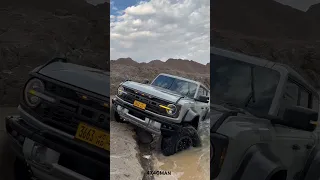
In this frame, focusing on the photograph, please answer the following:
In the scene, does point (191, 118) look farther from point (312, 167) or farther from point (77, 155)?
point (312, 167)

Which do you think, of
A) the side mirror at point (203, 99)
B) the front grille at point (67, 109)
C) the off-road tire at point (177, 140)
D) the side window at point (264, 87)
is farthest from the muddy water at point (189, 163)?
the front grille at point (67, 109)

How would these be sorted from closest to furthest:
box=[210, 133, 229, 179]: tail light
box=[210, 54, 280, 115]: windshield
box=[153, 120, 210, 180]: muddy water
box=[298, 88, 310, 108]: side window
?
box=[210, 133, 229, 179]: tail light < box=[153, 120, 210, 180]: muddy water < box=[210, 54, 280, 115]: windshield < box=[298, 88, 310, 108]: side window

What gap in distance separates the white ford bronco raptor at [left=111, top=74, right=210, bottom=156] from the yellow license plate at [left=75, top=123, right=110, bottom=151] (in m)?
0.14

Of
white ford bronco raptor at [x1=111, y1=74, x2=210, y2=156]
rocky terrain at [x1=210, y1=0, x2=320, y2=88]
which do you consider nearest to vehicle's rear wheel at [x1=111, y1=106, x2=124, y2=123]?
white ford bronco raptor at [x1=111, y1=74, x2=210, y2=156]

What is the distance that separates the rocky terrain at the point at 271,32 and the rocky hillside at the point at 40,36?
2.66 ft

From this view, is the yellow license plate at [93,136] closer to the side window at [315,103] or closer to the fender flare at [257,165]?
the fender flare at [257,165]

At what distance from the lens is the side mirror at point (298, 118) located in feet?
6.58

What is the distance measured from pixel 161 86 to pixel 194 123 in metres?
0.31

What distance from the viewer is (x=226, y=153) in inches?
72.7

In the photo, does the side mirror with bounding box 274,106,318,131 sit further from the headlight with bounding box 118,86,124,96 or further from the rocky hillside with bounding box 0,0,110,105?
the rocky hillside with bounding box 0,0,110,105

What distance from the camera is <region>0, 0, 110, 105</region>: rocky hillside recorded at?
2238 mm

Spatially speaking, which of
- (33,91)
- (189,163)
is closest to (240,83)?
(189,163)

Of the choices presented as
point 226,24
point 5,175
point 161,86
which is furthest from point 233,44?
point 5,175

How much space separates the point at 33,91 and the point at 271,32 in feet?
5.25
